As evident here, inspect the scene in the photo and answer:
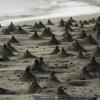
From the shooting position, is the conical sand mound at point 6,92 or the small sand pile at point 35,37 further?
the small sand pile at point 35,37

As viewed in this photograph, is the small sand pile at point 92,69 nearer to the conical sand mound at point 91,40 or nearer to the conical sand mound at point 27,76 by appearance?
the conical sand mound at point 27,76

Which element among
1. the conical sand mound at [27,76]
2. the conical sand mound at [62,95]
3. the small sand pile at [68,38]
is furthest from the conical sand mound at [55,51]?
the conical sand mound at [62,95]

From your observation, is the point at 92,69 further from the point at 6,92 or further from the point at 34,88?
the point at 6,92

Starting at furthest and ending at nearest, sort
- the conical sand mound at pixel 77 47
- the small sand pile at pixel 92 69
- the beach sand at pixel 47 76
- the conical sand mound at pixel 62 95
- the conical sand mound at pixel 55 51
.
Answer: the conical sand mound at pixel 77 47, the conical sand mound at pixel 55 51, the small sand pile at pixel 92 69, the beach sand at pixel 47 76, the conical sand mound at pixel 62 95

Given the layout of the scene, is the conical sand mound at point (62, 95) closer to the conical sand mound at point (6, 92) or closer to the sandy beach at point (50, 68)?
the sandy beach at point (50, 68)

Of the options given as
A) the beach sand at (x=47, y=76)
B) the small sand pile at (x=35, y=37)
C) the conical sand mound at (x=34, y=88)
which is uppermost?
the conical sand mound at (x=34, y=88)

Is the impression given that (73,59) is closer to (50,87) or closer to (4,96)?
(50,87)

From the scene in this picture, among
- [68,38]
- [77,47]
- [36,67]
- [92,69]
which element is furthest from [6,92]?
[68,38]

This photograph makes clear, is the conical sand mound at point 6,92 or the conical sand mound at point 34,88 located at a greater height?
the conical sand mound at point 34,88

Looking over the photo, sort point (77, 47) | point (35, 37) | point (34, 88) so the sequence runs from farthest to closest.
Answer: point (35, 37) → point (77, 47) → point (34, 88)

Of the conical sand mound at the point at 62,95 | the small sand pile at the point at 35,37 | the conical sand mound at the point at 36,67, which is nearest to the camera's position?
the conical sand mound at the point at 62,95

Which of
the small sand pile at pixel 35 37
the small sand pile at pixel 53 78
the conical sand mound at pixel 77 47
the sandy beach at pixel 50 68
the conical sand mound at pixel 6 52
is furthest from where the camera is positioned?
the small sand pile at pixel 35 37

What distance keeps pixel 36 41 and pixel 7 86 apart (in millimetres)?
6462

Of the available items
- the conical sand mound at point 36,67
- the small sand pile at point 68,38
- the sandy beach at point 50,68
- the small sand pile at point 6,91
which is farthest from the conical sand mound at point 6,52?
the small sand pile at point 6,91
